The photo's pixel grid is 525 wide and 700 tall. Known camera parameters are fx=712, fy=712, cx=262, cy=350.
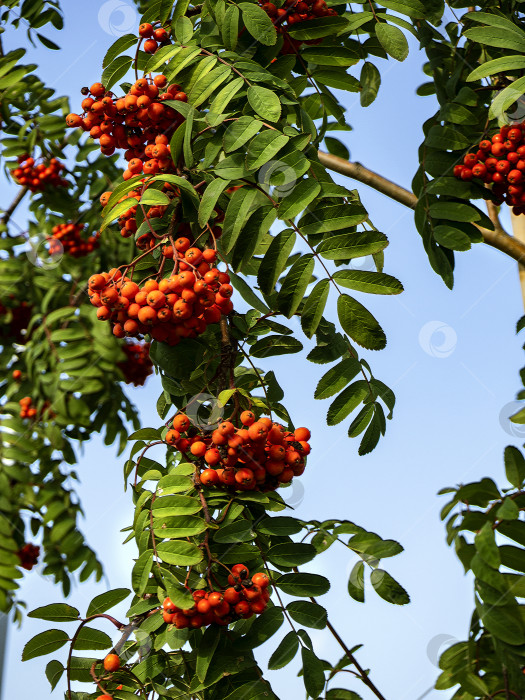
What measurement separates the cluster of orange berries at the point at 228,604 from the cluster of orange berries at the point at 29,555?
114 inches

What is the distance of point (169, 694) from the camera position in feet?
4.82

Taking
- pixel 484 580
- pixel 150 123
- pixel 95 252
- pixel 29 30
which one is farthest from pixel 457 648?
pixel 95 252

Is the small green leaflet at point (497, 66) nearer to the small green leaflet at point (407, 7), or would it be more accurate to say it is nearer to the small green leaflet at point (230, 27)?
the small green leaflet at point (407, 7)

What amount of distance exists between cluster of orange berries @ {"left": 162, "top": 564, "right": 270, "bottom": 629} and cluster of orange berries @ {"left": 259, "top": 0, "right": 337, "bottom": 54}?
4.31ft

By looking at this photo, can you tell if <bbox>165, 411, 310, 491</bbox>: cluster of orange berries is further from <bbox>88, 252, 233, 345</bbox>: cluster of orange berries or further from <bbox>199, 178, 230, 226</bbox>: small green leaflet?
<bbox>199, 178, 230, 226</bbox>: small green leaflet

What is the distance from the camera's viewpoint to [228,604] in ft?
4.43

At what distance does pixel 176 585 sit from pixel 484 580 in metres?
0.57

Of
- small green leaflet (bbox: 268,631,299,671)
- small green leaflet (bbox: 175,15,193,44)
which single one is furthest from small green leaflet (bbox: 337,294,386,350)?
small green leaflet (bbox: 175,15,193,44)

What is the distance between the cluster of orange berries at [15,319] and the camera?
4430mm

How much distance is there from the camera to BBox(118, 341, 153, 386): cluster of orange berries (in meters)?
4.67

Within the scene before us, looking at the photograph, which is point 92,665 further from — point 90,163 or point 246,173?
point 90,163

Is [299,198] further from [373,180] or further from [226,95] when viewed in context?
[373,180]

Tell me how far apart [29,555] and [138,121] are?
305 cm

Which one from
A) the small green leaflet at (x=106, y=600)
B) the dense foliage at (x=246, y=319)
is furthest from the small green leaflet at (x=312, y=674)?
the small green leaflet at (x=106, y=600)
